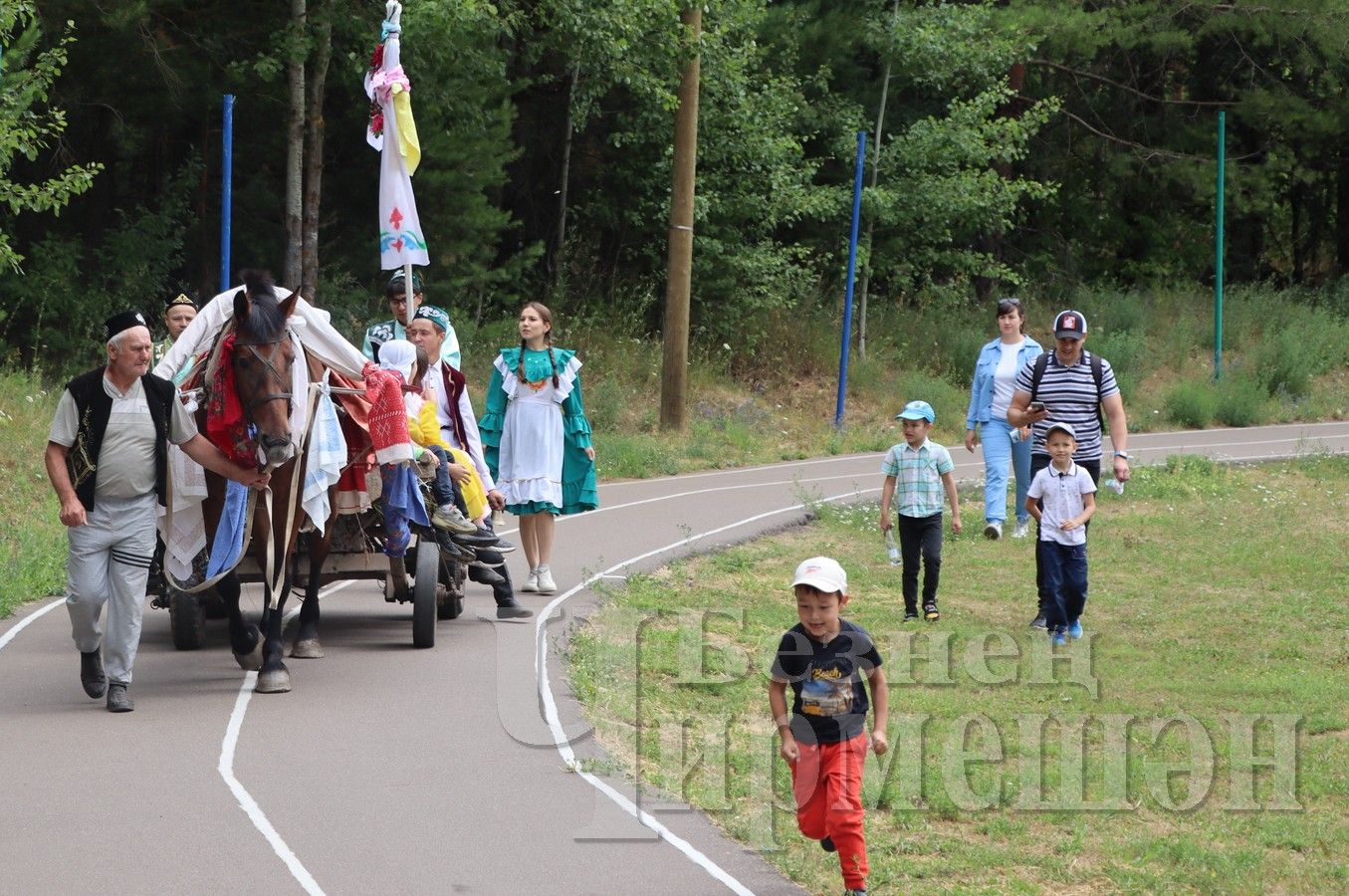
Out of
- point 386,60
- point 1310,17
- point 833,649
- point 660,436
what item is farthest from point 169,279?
point 1310,17

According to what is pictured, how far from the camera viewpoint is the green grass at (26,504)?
1354cm

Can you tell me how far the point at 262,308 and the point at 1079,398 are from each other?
610cm

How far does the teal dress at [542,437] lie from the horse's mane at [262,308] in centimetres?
347

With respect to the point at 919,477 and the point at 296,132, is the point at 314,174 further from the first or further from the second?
the point at 919,477

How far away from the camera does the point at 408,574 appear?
475 inches

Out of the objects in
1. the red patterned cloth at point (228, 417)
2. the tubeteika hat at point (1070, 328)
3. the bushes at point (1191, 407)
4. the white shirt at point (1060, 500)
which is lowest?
the white shirt at point (1060, 500)

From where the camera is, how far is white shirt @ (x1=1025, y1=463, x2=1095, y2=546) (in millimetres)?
11836

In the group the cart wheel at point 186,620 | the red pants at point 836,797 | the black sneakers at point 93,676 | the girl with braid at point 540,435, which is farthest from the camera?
the girl with braid at point 540,435

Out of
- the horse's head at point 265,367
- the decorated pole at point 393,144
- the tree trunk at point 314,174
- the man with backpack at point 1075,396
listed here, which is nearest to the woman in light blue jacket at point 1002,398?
the man with backpack at point 1075,396

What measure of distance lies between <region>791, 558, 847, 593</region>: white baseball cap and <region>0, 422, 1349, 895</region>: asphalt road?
120 cm

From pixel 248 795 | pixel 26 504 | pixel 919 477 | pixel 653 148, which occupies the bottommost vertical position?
pixel 248 795

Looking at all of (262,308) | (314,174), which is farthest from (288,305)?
(314,174)

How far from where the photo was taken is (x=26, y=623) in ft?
40.0

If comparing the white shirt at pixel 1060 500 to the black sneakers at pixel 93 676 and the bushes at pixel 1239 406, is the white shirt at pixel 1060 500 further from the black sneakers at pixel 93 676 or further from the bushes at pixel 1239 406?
the bushes at pixel 1239 406
